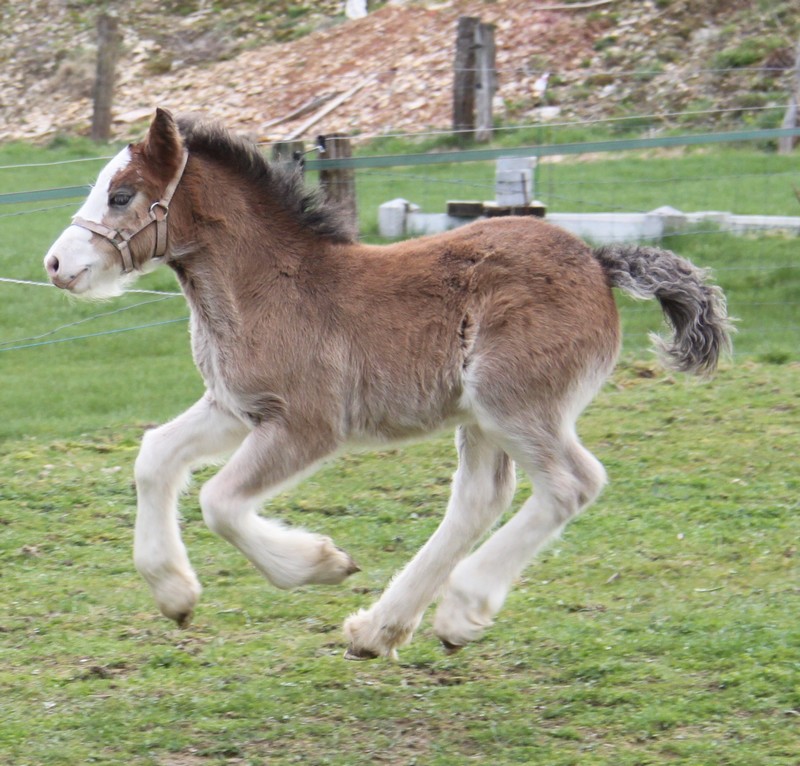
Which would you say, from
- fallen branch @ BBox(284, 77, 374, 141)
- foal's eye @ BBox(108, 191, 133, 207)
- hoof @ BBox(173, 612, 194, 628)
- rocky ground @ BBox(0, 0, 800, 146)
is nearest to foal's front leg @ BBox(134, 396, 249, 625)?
hoof @ BBox(173, 612, 194, 628)

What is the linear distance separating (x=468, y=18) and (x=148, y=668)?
533 inches

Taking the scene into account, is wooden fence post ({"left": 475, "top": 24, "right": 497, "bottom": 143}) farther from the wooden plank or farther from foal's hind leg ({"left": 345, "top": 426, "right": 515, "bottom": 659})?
foal's hind leg ({"left": 345, "top": 426, "right": 515, "bottom": 659})

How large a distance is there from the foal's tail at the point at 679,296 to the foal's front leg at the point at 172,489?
57.6 inches

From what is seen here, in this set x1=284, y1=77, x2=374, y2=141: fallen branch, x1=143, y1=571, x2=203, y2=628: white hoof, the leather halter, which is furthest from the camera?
x1=284, y1=77, x2=374, y2=141: fallen branch

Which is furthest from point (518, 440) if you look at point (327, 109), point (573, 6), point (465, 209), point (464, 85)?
point (573, 6)

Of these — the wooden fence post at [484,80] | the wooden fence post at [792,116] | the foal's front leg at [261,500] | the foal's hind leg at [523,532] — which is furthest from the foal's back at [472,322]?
the wooden fence post at [484,80]

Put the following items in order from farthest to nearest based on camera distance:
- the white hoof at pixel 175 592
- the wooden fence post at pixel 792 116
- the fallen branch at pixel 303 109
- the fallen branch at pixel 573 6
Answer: the fallen branch at pixel 573 6
the fallen branch at pixel 303 109
the wooden fence post at pixel 792 116
the white hoof at pixel 175 592

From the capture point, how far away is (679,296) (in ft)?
14.8

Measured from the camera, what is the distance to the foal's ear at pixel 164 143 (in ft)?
13.9

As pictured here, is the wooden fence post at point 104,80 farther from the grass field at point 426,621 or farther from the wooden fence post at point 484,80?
the grass field at point 426,621

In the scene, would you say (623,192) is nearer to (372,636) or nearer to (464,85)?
(464,85)

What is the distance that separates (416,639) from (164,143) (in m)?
2.01

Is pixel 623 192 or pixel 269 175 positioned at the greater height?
pixel 269 175

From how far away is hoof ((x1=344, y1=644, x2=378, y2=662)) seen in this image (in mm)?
4246
